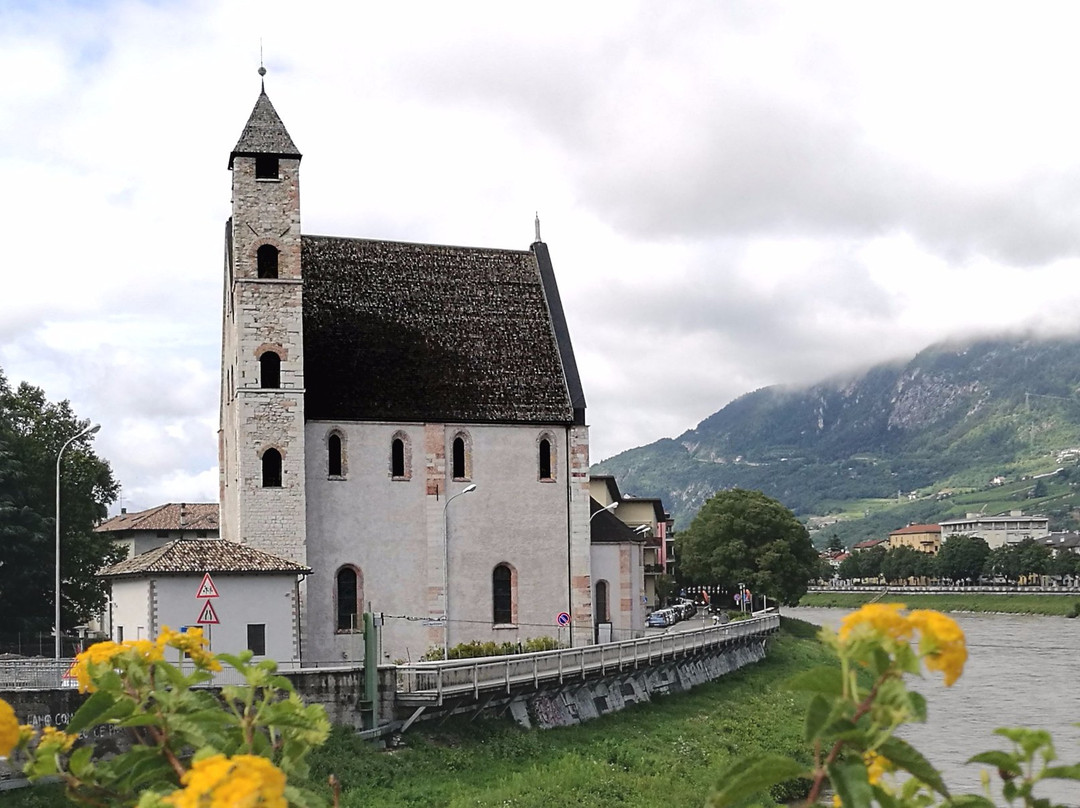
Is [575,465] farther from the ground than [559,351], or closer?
closer

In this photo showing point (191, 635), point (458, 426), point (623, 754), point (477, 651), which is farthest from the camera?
point (458, 426)

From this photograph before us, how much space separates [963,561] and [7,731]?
20022 centimetres

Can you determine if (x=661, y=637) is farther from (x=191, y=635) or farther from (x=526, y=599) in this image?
(x=191, y=635)

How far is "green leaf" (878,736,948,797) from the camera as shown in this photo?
406cm

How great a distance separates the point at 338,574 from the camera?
5272 cm

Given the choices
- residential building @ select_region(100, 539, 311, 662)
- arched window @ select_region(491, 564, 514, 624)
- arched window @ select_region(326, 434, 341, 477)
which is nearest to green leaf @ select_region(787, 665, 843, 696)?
residential building @ select_region(100, 539, 311, 662)

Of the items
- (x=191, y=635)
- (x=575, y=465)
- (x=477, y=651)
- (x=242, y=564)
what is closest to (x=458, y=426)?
(x=575, y=465)

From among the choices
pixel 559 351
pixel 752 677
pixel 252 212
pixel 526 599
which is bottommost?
pixel 752 677

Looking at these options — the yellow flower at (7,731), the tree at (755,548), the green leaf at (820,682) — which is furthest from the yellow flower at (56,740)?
the tree at (755,548)

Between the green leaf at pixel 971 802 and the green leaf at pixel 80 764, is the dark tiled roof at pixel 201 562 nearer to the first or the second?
the green leaf at pixel 80 764

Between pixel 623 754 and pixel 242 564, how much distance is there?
504 inches

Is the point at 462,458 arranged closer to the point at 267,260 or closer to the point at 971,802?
the point at 267,260

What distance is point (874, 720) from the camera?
3.95 meters

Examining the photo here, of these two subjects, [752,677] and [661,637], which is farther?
[752,677]
